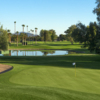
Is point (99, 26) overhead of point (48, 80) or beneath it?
overhead

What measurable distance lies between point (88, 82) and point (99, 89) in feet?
5.39

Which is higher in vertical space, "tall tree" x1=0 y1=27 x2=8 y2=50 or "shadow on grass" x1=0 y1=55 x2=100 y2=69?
"tall tree" x1=0 y1=27 x2=8 y2=50

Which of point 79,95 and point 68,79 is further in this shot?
point 68,79

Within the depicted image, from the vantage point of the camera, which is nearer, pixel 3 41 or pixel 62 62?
pixel 62 62

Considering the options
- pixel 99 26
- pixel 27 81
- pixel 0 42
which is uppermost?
pixel 99 26

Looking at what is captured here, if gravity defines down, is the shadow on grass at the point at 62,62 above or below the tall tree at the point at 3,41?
below

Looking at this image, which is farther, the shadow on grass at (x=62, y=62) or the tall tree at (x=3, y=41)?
the tall tree at (x=3, y=41)

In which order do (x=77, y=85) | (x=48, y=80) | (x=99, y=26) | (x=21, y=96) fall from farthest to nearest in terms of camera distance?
(x=99, y=26)
(x=48, y=80)
(x=77, y=85)
(x=21, y=96)

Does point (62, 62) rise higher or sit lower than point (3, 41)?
lower

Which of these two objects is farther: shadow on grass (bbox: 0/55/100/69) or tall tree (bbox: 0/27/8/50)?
tall tree (bbox: 0/27/8/50)

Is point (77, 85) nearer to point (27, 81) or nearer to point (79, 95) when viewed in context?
point (79, 95)

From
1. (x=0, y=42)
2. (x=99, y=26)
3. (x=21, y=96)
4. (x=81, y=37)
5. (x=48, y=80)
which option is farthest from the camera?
(x=81, y=37)

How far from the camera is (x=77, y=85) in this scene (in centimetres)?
1212

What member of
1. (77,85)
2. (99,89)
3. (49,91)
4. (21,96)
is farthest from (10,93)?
(99,89)
